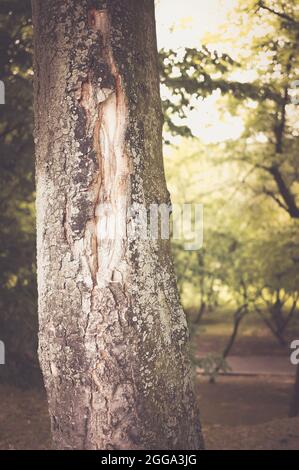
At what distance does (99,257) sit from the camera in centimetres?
201

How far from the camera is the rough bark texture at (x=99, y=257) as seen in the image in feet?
6.51

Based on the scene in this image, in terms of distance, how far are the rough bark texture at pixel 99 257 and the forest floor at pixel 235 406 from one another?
375 centimetres

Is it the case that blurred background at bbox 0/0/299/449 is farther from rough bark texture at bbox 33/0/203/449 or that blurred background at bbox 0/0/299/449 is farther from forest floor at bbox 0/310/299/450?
rough bark texture at bbox 33/0/203/449

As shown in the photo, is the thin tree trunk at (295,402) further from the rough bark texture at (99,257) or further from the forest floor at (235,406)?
the rough bark texture at (99,257)

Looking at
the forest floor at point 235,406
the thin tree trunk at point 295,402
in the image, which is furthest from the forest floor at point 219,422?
the thin tree trunk at point 295,402

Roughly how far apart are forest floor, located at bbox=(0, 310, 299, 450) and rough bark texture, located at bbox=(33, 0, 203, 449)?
375 cm

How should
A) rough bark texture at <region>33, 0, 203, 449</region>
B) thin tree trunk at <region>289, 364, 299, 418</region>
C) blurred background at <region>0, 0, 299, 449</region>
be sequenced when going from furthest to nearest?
thin tree trunk at <region>289, 364, 299, 418</region> < blurred background at <region>0, 0, 299, 449</region> < rough bark texture at <region>33, 0, 203, 449</region>

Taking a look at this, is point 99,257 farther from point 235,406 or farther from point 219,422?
point 235,406

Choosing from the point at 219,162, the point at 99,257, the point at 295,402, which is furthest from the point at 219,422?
the point at 99,257

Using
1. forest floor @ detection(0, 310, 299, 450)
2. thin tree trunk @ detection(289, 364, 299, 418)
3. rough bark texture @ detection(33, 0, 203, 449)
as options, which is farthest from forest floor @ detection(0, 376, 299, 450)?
rough bark texture @ detection(33, 0, 203, 449)

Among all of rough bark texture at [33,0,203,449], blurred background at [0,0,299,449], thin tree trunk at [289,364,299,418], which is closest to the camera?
rough bark texture at [33,0,203,449]

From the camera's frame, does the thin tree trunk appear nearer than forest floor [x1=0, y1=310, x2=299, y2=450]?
No

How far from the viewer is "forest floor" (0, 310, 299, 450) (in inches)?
226
